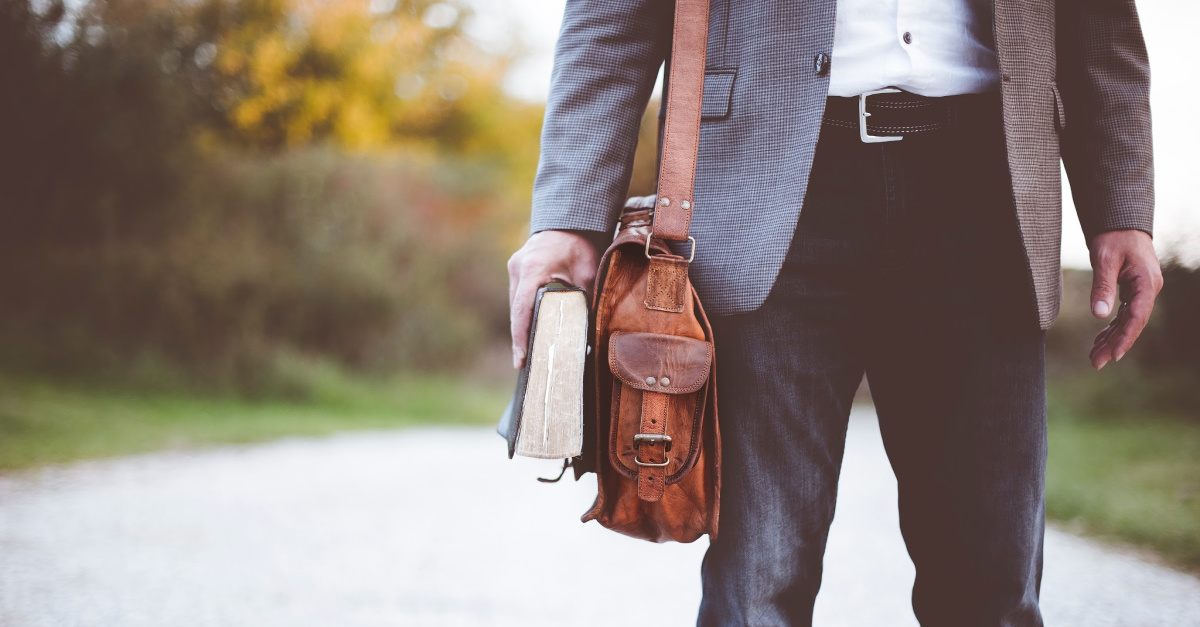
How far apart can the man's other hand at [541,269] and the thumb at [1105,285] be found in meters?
0.87

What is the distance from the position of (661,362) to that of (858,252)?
35 centimetres

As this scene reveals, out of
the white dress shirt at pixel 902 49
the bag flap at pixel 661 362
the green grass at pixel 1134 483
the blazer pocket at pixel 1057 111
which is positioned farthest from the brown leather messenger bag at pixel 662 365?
the green grass at pixel 1134 483

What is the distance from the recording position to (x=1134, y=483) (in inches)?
192

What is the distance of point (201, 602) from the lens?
3.09 m

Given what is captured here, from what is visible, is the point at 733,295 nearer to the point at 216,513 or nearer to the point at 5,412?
the point at 216,513

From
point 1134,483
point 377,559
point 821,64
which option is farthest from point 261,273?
point 821,64

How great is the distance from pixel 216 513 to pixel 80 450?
224cm

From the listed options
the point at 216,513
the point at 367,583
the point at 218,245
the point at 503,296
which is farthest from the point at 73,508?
the point at 503,296

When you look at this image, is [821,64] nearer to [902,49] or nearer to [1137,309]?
[902,49]

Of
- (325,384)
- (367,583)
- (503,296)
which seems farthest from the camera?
(503,296)

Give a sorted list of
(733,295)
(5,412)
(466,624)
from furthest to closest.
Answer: (5,412)
(466,624)
(733,295)

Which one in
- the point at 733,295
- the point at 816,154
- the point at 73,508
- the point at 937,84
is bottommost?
the point at 73,508

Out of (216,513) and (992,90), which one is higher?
(992,90)

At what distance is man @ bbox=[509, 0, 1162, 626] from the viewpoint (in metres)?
1.32
